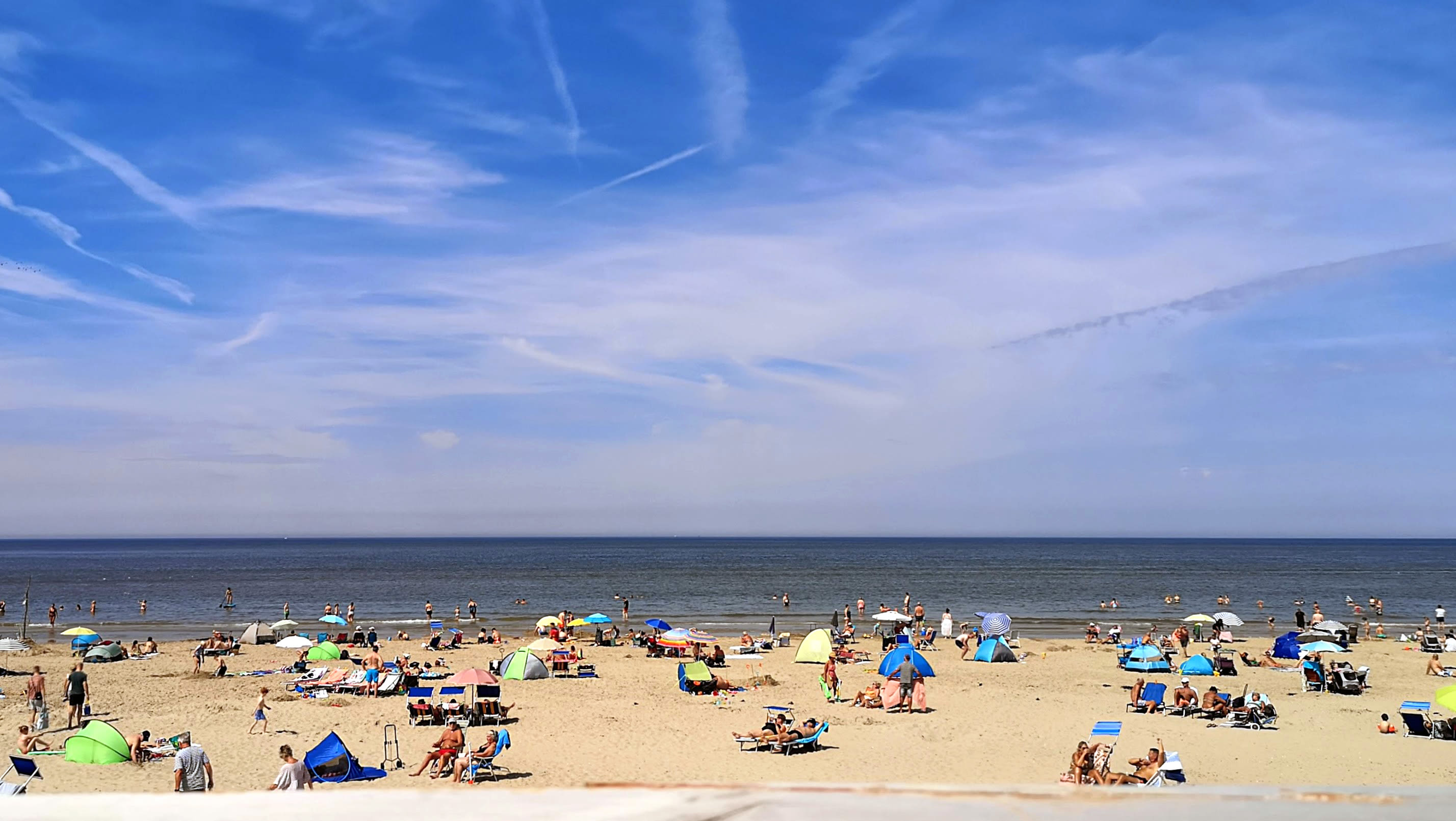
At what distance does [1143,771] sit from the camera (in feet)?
51.7

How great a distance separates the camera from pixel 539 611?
5400 centimetres

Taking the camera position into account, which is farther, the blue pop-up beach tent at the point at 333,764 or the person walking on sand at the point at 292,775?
the blue pop-up beach tent at the point at 333,764

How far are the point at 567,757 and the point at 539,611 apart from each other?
1461 inches

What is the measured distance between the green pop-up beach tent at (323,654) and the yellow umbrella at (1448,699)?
27.4 m

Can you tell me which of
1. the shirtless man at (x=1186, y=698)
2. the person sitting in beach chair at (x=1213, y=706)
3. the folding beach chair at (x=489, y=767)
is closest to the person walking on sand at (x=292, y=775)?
the folding beach chair at (x=489, y=767)

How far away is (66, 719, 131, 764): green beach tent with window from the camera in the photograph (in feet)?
54.7

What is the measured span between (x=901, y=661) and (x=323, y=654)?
1733cm

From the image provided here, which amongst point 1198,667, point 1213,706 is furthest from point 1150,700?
point 1198,667

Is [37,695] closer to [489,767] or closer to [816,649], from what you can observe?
[489,767]

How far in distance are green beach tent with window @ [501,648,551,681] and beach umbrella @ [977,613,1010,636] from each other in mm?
15756

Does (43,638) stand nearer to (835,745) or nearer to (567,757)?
(567,757)

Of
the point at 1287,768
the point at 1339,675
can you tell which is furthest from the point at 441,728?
the point at 1339,675

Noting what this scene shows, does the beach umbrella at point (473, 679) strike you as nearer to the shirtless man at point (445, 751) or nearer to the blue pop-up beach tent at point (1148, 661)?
the shirtless man at point (445, 751)

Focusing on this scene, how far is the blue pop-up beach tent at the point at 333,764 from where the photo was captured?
15.4m
